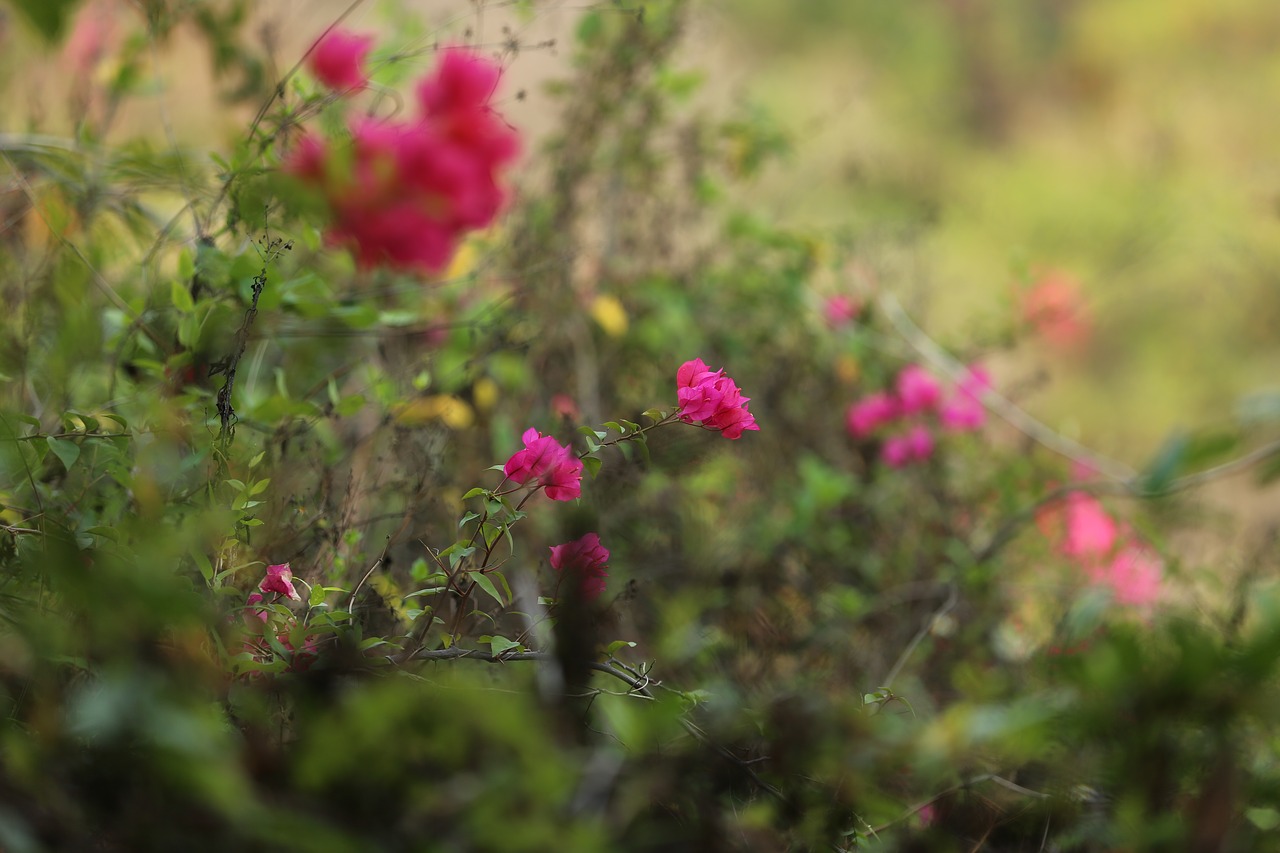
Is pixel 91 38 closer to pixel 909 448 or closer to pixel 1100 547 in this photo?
pixel 909 448

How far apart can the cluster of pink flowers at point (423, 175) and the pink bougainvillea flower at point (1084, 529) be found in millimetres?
1089

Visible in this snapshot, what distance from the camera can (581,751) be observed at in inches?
14.4

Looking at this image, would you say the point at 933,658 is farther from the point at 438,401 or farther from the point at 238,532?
the point at 238,532

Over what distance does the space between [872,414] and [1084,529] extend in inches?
14.4

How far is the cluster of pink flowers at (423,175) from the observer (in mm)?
624

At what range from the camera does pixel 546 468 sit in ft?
1.96

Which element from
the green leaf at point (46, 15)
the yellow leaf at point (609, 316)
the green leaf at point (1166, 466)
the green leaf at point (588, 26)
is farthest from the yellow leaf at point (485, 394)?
the green leaf at point (46, 15)

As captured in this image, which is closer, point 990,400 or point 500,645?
point 500,645

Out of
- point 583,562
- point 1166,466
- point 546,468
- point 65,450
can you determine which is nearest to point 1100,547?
point 1166,466

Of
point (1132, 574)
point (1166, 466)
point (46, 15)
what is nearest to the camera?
point (46, 15)

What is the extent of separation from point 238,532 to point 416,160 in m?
0.25

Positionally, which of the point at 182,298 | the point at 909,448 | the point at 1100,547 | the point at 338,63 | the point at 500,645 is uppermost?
the point at 338,63

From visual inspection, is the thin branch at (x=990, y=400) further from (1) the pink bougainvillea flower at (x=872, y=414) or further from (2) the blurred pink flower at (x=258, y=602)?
(2) the blurred pink flower at (x=258, y=602)

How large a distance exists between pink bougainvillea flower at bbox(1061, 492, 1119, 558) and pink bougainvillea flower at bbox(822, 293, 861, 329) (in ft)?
1.38
